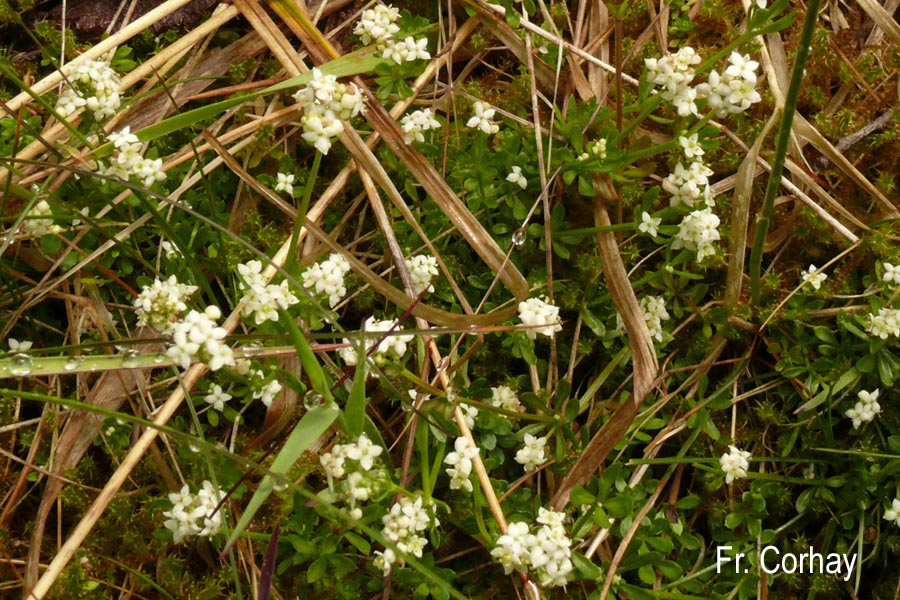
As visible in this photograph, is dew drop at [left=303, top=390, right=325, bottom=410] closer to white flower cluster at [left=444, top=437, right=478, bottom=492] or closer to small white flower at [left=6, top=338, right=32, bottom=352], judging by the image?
white flower cluster at [left=444, top=437, right=478, bottom=492]

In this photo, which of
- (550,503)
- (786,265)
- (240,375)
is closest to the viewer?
(240,375)

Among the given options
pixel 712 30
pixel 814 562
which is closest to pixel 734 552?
pixel 814 562

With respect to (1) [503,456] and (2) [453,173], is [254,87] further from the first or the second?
(1) [503,456]

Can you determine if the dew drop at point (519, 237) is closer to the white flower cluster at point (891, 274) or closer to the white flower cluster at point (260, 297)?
the white flower cluster at point (260, 297)

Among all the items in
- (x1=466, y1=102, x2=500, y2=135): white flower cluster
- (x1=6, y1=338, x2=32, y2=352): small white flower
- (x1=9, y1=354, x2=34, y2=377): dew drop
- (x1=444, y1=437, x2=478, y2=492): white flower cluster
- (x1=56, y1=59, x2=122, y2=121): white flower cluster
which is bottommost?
(x1=444, y1=437, x2=478, y2=492): white flower cluster

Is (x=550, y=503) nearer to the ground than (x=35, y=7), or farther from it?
nearer to the ground

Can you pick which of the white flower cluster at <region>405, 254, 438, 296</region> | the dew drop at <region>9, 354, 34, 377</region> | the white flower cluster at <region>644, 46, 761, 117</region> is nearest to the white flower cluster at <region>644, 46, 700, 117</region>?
the white flower cluster at <region>644, 46, 761, 117</region>

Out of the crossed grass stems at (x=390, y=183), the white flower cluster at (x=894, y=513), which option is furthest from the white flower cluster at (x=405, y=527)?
the white flower cluster at (x=894, y=513)
